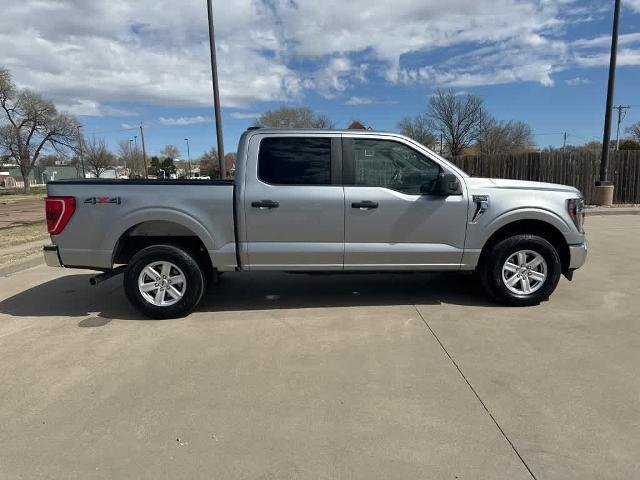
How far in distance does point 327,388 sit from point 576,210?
12.1ft

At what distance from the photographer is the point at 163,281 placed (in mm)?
5004

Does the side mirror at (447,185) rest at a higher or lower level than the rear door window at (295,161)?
lower

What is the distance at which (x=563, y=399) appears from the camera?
3.23 metres

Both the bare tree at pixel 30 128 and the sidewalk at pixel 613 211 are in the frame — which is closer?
the sidewalk at pixel 613 211

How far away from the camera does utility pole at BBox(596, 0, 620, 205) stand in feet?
48.5

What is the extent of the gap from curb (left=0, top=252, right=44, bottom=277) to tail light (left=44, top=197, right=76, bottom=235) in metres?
3.55

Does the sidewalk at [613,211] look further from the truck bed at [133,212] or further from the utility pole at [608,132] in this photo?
the truck bed at [133,212]

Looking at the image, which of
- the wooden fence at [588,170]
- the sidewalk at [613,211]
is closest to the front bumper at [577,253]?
the sidewalk at [613,211]

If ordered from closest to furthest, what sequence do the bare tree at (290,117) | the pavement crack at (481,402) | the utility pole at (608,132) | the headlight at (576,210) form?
the pavement crack at (481,402) → the headlight at (576,210) → the utility pole at (608,132) → the bare tree at (290,117)

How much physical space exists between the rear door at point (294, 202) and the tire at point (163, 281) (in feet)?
2.20

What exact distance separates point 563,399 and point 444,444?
1082mm

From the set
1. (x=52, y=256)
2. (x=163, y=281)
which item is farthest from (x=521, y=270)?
(x=52, y=256)

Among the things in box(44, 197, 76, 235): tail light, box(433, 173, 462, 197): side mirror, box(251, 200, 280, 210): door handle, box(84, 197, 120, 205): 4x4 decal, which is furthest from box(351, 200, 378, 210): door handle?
box(44, 197, 76, 235): tail light

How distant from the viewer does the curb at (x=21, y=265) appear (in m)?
7.54
